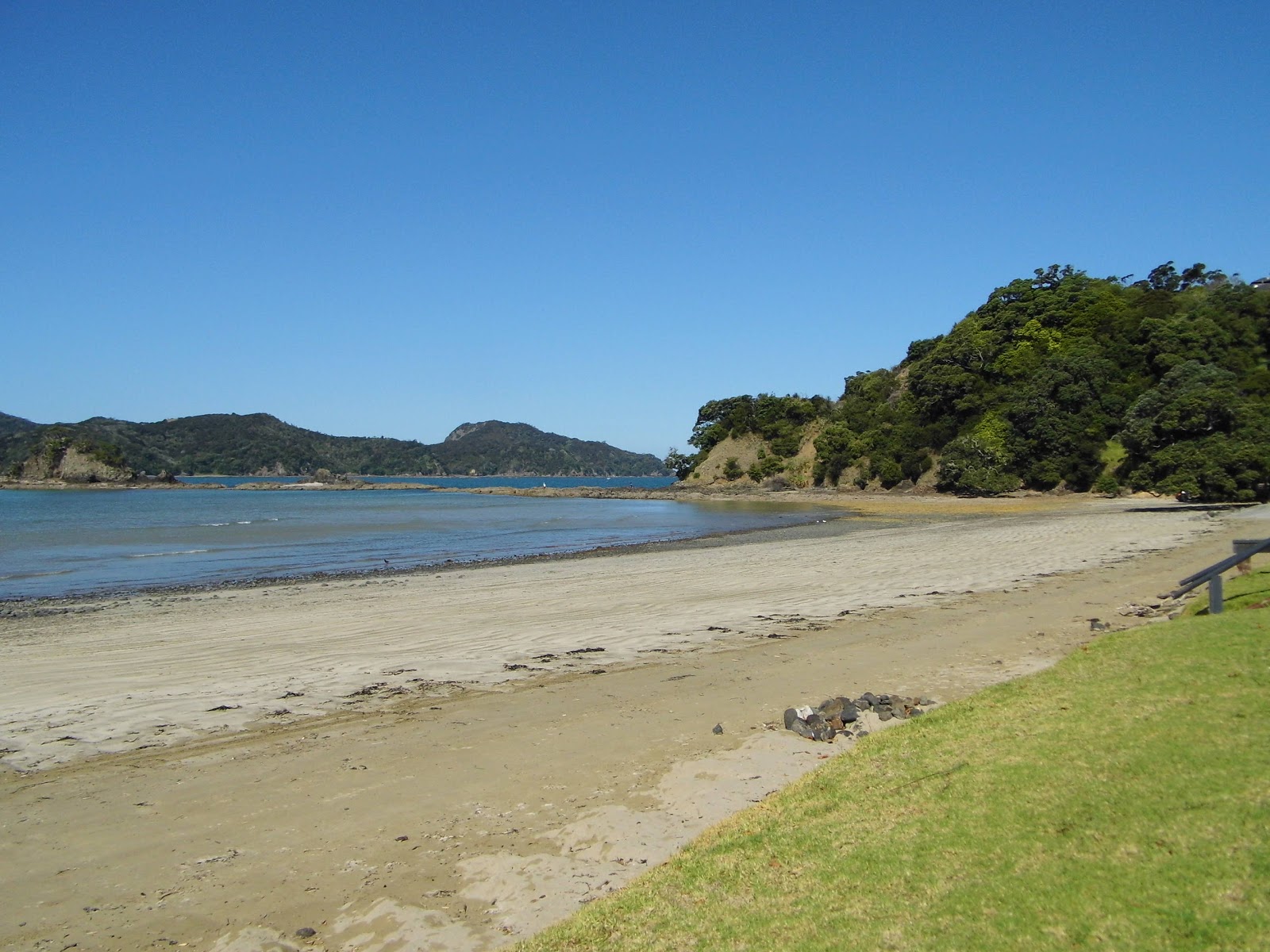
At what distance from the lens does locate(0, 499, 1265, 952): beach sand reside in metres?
6.04

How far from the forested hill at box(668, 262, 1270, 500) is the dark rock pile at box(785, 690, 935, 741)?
139 feet

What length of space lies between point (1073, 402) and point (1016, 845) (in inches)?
2877

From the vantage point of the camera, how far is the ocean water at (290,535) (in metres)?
31.0

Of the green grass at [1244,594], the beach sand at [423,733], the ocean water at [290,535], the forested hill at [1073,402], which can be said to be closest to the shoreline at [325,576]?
the ocean water at [290,535]

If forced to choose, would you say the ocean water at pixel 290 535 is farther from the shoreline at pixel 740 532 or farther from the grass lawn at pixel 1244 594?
the grass lawn at pixel 1244 594

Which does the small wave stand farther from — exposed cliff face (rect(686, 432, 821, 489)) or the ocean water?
exposed cliff face (rect(686, 432, 821, 489))

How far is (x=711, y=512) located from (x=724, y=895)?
66.9 m

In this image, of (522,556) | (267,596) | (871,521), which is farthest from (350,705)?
(871,521)

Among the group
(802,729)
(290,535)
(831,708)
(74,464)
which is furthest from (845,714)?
(74,464)

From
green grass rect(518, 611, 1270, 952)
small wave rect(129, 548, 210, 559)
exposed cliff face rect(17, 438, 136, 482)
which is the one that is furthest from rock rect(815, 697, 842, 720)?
exposed cliff face rect(17, 438, 136, 482)

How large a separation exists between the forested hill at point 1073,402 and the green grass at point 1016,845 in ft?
147

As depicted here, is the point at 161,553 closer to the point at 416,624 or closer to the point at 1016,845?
the point at 416,624

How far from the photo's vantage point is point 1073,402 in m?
68.8

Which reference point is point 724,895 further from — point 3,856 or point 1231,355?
point 1231,355
